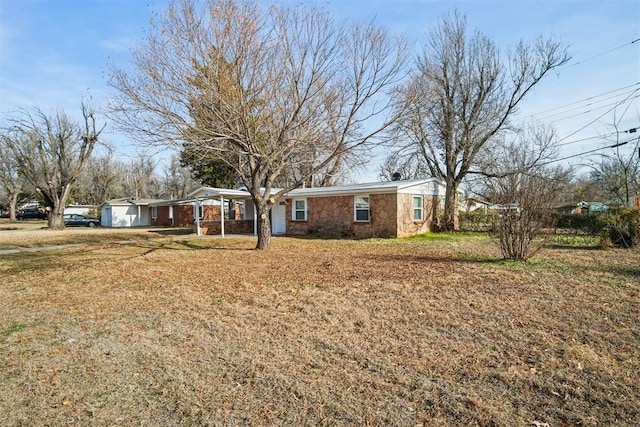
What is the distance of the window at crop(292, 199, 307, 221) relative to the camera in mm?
20000

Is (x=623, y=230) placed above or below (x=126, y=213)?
below

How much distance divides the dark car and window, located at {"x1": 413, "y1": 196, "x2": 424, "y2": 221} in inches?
1969

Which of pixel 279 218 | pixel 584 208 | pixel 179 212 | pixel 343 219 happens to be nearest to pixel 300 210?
pixel 279 218

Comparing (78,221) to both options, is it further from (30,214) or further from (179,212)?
(30,214)

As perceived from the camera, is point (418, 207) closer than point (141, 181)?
Yes

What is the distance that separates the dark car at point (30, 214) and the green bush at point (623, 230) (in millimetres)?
57447

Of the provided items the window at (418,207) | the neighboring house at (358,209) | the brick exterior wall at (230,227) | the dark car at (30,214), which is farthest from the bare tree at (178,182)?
the window at (418,207)

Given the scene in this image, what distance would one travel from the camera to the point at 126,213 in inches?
1391

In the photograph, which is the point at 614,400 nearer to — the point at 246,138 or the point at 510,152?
the point at 246,138

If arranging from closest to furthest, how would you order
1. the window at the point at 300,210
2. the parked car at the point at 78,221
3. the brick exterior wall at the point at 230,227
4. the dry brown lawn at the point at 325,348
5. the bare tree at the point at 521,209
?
1. the dry brown lawn at the point at 325,348
2. the bare tree at the point at 521,209
3. the window at the point at 300,210
4. the brick exterior wall at the point at 230,227
5. the parked car at the point at 78,221

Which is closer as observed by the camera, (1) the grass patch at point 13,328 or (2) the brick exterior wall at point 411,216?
(1) the grass patch at point 13,328

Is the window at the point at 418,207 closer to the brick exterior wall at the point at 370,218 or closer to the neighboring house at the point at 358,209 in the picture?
the neighboring house at the point at 358,209

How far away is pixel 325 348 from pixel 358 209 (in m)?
13.9

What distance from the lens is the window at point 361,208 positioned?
17625 mm
